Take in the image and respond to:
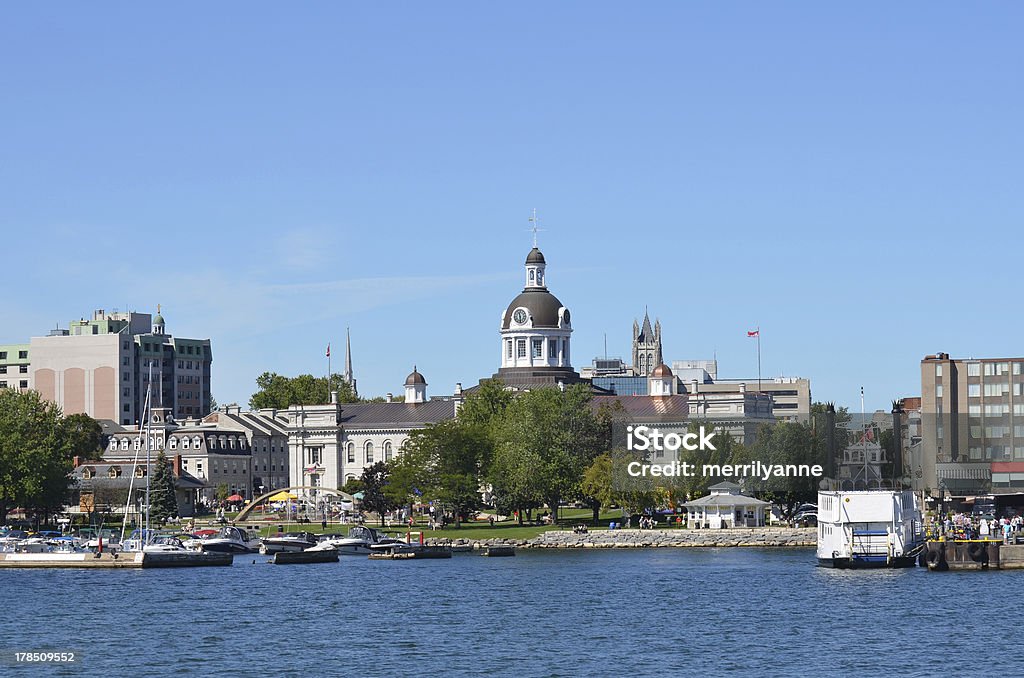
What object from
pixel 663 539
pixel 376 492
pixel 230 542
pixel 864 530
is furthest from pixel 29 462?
pixel 864 530

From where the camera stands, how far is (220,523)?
160625 millimetres

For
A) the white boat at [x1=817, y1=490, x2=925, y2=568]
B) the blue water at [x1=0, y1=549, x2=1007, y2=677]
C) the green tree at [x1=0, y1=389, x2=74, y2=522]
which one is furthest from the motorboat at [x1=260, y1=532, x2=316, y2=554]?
the white boat at [x1=817, y1=490, x2=925, y2=568]

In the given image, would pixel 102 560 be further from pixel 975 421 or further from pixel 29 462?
pixel 975 421

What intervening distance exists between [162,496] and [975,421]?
243 feet

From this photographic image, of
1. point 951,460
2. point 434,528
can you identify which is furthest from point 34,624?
point 951,460

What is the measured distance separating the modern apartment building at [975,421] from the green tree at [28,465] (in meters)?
71.2

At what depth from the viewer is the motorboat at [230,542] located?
5039 inches

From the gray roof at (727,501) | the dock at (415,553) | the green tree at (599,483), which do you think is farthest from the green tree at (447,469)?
the dock at (415,553)

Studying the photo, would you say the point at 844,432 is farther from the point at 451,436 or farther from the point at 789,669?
the point at 789,669

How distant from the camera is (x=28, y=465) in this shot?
500 feet

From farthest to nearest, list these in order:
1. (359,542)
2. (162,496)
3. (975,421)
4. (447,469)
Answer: (975,421) < (162,496) < (447,469) < (359,542)

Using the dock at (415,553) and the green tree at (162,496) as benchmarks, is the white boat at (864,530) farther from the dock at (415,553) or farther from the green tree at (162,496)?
the green tree at (162,496)

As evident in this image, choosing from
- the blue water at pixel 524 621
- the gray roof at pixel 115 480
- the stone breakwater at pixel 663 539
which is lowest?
the blue water at pixel 524 621

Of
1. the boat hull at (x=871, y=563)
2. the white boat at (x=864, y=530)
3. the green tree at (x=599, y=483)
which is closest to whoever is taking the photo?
the boat hull at (x=871, y=563)
